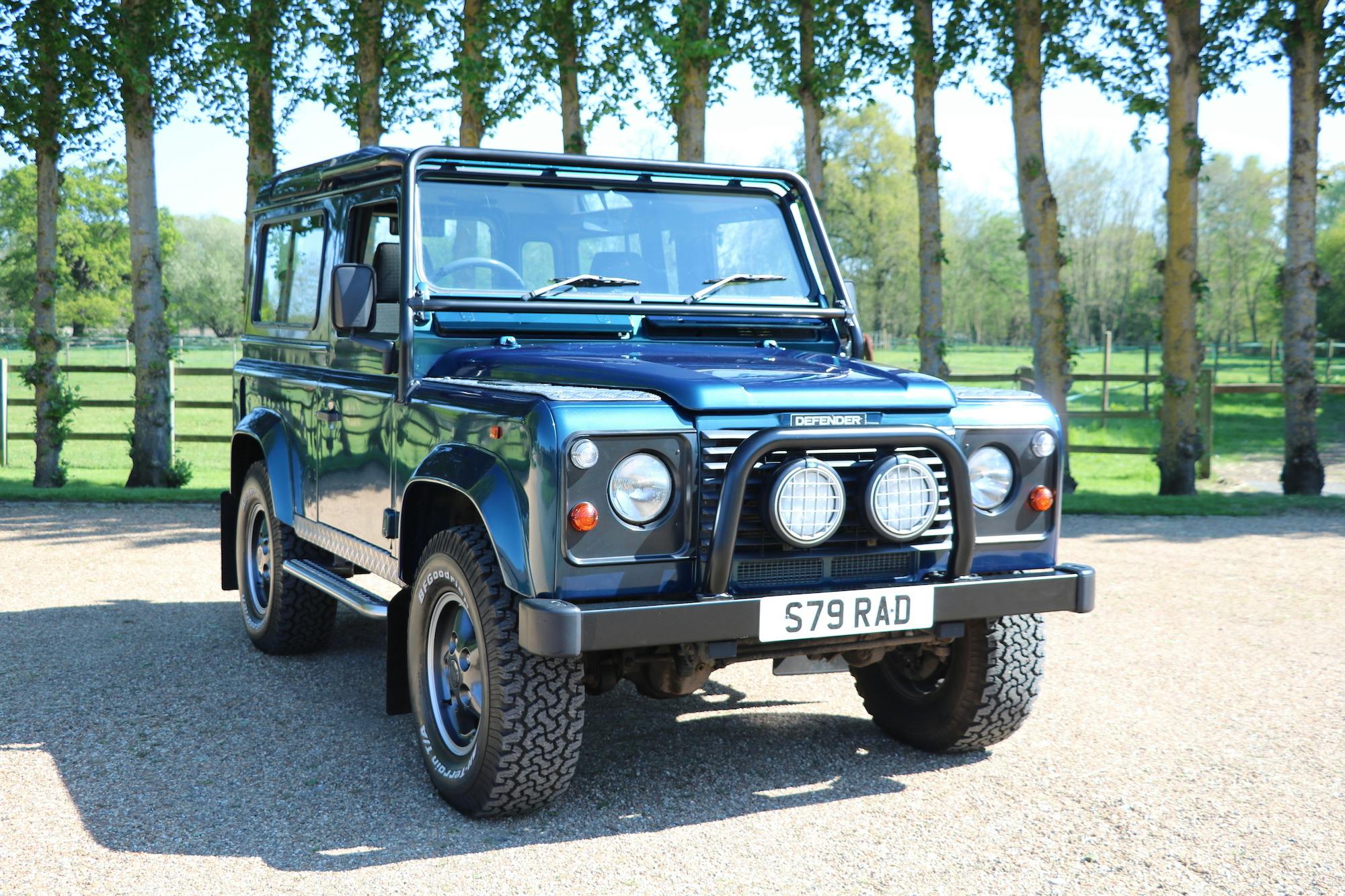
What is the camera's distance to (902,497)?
4.03 metres

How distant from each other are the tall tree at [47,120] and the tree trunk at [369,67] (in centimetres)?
294

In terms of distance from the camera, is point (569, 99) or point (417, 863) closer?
point (417, 863)

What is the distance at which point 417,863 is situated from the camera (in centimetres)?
380

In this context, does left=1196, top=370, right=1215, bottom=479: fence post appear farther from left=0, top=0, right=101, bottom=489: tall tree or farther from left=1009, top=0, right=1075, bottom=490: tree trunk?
left=0, top=0, right=101, bottom=489: tall tree

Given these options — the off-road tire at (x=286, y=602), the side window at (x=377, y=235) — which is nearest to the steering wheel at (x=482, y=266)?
the side window at (x=377, y=235)

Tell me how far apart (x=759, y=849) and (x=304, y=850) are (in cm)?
138

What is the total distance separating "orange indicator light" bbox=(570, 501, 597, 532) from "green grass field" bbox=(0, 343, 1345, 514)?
10.7m

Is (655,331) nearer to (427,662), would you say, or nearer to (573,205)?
(573,205)

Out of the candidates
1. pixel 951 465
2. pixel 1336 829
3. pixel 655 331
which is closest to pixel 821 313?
pixel 655 331

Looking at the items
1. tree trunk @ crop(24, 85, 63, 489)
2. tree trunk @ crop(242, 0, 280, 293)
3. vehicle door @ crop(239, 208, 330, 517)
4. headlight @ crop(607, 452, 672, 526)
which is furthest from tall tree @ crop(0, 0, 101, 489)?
headlight @ crop(607, 452, 672, 526)

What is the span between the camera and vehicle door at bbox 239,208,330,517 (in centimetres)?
588

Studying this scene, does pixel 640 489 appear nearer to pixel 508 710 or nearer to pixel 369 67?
pixel 508 710

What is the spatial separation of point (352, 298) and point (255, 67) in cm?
1082

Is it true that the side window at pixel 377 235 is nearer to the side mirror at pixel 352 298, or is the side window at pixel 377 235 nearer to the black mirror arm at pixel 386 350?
the black mirror arm at pixel 386 350
